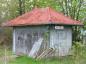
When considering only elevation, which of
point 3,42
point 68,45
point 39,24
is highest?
→ point 39,24

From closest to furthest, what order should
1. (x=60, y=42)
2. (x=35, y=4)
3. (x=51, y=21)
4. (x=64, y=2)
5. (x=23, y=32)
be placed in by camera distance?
(x=51, y=21)
(x=60, y=42)
(x=23, y=32)
(x=64, y=2)
(x=35, y=4)

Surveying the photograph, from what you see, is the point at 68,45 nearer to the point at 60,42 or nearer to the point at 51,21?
the point at 60,42

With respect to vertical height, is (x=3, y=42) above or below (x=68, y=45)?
below

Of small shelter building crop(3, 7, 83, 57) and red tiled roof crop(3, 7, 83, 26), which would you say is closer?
small shelter building crop(3, 7, 83, 57)

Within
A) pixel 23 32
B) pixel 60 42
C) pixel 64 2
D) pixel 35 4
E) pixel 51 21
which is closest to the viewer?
pixel 51 21

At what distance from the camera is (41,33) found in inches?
847

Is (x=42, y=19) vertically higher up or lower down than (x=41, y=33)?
higher up

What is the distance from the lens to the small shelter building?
2069 cm

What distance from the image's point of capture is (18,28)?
932 inches

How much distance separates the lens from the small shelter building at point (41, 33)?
20.7m

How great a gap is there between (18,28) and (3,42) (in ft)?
30.9

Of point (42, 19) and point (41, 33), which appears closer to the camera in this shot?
point (42, 19)

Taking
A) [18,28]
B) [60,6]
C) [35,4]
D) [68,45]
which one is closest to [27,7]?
[35,4]

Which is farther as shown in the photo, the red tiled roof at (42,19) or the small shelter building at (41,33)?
the red tiled roof at (42,19)
